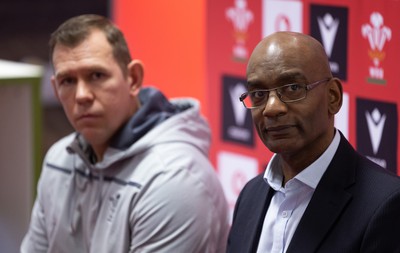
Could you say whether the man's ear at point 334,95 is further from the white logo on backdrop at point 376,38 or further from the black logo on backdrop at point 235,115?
the black logo on backdrop at point 235,115

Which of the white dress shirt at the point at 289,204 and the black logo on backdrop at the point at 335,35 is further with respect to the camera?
the black logo on backdrop at the point at 335,35

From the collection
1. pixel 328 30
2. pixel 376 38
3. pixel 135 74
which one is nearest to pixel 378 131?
pixel 376 38

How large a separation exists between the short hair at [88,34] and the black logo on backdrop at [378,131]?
794 millimetres

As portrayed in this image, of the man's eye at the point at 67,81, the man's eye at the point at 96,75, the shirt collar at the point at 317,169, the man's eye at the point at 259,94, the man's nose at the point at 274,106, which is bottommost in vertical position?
the shirt collar at the point at 317,169

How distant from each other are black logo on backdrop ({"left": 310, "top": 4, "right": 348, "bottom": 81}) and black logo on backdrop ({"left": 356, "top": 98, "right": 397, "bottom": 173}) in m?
0.13

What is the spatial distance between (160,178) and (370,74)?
0.71 m

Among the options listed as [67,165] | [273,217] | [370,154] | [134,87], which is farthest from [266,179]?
[67,165]

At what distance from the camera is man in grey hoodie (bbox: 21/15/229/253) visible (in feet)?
9.04

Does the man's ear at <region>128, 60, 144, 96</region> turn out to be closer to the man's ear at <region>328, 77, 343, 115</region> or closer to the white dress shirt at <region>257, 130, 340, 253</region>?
the white dress shirt at <region>257, 130, 340, 253</region>

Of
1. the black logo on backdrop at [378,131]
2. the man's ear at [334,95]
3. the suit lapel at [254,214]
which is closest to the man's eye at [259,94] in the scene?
the man's ear at [334,95]

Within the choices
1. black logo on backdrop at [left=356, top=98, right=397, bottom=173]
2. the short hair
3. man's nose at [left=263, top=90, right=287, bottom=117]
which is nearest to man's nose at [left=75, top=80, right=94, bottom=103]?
the short hair

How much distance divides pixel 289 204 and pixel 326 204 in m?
0.13

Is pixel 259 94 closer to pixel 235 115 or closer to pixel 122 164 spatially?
pixel 122 164

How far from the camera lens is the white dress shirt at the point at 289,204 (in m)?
2.11
